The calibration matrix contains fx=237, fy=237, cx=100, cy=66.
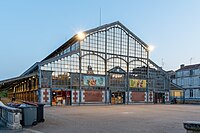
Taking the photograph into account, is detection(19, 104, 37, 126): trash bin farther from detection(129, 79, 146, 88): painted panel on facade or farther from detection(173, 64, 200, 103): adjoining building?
detection(173, 64, 200, 103): adjoining building

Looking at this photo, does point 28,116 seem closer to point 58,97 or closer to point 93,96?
point 58,97

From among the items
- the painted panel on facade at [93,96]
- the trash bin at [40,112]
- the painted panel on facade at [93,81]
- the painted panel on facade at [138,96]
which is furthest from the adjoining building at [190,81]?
the trash bin at [40,112]

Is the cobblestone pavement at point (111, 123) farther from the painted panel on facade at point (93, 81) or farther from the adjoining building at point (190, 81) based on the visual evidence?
the adjoining building at point (190, 81)

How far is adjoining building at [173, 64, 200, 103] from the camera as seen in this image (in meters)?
60.1

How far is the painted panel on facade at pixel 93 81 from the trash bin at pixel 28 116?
24930 mm

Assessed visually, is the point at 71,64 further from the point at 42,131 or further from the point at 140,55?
the point at 42,131

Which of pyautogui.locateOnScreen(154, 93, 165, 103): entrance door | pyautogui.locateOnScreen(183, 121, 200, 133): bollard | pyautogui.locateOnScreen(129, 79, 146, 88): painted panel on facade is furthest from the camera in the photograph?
pyautogui.locateOnScreen(154, 93, 165, 103): entrance door

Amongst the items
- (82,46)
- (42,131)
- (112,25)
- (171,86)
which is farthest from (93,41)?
(42,131)

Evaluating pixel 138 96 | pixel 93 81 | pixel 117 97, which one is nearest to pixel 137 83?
pixel 138 96

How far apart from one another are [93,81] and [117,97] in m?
6.13

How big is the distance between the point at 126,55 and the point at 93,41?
7.20m

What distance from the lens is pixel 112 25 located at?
4222cm

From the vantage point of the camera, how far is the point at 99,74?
39.6 meters

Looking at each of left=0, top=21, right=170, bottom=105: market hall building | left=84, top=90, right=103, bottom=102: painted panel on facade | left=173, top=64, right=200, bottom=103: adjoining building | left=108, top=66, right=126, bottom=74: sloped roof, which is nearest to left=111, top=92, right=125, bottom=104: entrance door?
left=0, top=21, right=170, bottom=105: market hall building
